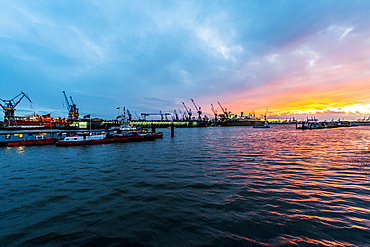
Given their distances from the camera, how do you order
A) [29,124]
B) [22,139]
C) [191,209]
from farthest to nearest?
1. [29,124]
2. [22,139]
3. [191,209]

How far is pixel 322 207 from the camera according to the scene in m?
9.16

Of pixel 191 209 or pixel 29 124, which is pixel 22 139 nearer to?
pixel 191 209

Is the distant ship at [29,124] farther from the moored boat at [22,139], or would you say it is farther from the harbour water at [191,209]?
the harbour water at [191,209]

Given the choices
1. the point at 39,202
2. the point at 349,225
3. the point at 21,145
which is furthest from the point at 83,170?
the point at 21,145

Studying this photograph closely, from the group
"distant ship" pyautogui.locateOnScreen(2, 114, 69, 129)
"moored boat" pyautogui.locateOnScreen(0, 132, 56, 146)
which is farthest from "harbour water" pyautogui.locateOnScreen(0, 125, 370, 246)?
"distant ship" pyautogui.locateOnScreen(2, 114, 69, 129)

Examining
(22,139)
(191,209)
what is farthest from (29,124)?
(191,209)

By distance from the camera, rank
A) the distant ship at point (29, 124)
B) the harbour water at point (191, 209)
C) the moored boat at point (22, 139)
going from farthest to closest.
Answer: the distant ship at point (29, 124) < the moored boat at point (22, 139) < the harbour water at point (191, 209)

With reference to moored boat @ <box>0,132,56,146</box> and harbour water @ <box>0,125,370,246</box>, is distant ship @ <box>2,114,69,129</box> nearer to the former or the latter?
moored boat @ <box>0,132,56,146</box>

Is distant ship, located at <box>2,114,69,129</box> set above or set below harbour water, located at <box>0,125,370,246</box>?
above

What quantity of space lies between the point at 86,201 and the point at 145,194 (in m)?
4.07

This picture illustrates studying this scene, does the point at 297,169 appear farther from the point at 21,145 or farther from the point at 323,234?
the point at 21,145

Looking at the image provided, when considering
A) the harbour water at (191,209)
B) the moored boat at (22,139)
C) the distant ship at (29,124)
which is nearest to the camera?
the harbour water at (191,209)

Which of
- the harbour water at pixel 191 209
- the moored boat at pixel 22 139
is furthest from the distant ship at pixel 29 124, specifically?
the harbour water at pixel 191 209

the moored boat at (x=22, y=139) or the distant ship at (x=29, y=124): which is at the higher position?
the distant ship at (x=29, y=124)
